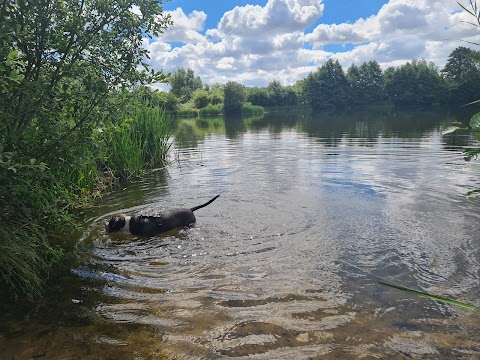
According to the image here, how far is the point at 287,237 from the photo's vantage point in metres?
7.40

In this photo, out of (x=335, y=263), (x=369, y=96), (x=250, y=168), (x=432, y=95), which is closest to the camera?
(x=335, y=263)

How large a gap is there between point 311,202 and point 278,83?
422 ft

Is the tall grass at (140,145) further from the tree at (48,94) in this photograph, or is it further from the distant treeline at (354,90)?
the distant treeline at (354,90)

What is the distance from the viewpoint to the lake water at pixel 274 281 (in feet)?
13.4

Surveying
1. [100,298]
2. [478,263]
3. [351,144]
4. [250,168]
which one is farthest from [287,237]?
[351,144]

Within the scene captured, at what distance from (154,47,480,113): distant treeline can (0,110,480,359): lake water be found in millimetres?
77448

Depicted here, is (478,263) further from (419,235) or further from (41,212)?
(41,212)

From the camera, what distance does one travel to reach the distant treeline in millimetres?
92688

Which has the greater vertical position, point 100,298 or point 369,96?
point 369,96

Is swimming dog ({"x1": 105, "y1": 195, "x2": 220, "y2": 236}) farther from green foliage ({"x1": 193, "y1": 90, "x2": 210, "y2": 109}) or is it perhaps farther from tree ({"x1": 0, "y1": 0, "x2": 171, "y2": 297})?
green foliage ({"x1": 193, "y1": 90, "x2": 210, "y2": 109})

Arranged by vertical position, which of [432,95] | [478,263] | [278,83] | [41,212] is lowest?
[478,263]

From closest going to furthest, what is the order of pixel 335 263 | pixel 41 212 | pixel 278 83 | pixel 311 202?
pixel 41 212, pixel 335 263, pixel 311 202, pixel 278 83

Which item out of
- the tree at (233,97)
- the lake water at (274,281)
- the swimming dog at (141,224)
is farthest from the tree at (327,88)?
the swimming dog at (141,224)

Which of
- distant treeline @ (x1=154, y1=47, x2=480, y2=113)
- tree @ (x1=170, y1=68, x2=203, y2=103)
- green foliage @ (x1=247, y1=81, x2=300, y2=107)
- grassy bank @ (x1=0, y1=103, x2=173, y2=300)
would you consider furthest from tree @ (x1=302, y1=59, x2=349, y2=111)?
grassy bank @ (x1=0, y1=103, x2=173, y2=300)
